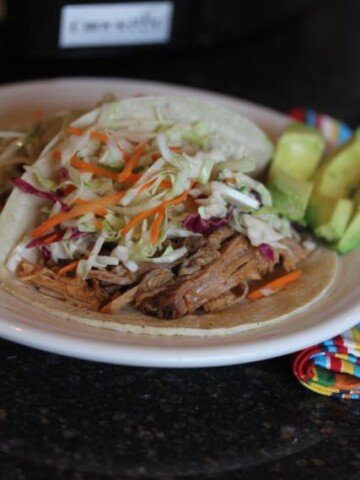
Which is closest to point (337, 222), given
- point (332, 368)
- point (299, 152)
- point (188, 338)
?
point (299, 152)

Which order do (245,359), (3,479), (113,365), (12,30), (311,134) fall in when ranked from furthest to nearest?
(12,30)
(311,134)
(113,365)
(245,359)
(3,479)

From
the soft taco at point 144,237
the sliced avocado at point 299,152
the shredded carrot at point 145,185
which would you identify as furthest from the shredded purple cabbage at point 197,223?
the sliced avocado at point 299,152

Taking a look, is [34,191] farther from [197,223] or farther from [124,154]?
[197,223]

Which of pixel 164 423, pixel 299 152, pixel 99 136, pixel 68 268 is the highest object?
pixel 99 136

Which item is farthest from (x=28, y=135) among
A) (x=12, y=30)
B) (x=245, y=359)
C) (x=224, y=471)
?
(x=224, y=471)

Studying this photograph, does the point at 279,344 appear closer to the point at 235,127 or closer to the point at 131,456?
the point at 131,456

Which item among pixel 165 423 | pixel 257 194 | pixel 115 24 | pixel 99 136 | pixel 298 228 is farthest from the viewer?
pixel 115 24
